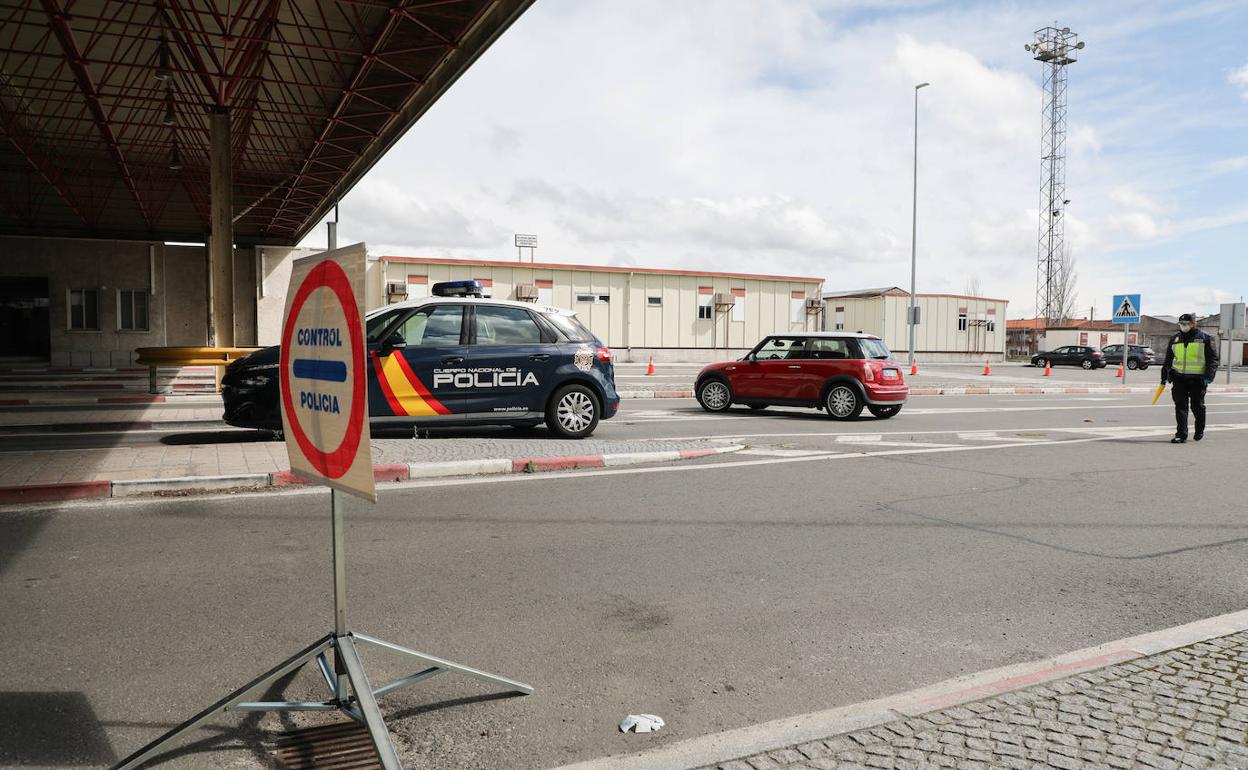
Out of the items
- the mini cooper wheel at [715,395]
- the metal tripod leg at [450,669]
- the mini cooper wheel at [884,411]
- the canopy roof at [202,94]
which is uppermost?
the canopy roof at [202,94]

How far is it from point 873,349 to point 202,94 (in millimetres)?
17366

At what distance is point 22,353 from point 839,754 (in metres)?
44.5

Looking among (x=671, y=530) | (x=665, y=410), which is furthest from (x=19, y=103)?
(x=671, y=530)

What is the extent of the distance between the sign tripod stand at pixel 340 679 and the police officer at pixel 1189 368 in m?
12.2

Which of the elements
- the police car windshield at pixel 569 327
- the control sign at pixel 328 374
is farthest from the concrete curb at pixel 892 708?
the police car windshield at pixel 569 327

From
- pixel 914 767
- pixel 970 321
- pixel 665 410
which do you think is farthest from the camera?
pixel 970 321

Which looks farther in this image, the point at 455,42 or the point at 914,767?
the point at 455,42

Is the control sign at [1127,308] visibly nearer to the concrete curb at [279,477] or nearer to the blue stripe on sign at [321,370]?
the concrete curb at [279,477]

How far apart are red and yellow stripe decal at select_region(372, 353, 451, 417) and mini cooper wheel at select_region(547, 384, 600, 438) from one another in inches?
59.7

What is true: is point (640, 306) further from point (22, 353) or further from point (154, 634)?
point (154, 634)

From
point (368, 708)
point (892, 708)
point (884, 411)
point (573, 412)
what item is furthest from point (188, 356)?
point (892, 708)

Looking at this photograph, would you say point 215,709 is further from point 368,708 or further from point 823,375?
point 823,375

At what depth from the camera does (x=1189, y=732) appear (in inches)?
128

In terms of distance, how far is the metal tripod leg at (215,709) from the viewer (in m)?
2.97
